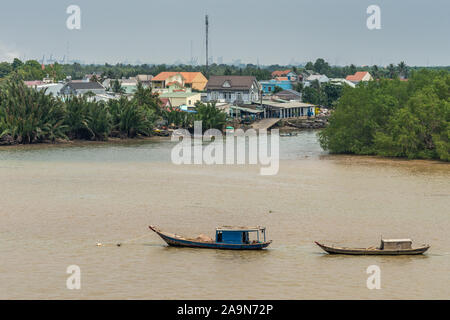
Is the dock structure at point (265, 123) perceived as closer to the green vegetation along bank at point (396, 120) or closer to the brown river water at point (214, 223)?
the green vegetation along bank at point (396, 120)

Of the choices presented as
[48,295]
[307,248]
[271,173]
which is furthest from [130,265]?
[271,173]

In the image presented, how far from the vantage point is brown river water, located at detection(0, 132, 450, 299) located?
58.3ft

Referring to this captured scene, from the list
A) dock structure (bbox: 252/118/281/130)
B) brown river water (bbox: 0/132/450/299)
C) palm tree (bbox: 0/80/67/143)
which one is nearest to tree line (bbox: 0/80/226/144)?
palm tree (bbox: 0/80/67/143)

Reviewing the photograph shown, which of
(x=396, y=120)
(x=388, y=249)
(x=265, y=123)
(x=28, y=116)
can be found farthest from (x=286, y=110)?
(x=388, y=249)

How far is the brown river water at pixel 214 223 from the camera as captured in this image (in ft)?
58.3

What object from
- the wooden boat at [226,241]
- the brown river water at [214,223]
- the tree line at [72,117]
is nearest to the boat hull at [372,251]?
the brown river water at [214,223]

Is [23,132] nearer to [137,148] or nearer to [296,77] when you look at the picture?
[137,148]

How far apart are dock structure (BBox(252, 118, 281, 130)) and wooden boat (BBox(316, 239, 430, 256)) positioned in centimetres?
4228

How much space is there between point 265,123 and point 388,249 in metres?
45.5

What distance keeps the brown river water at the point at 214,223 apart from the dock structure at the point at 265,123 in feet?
70.6

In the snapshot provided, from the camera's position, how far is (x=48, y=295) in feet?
55.9

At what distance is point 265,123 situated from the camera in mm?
65125

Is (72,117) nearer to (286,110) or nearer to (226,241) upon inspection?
(286,110)
